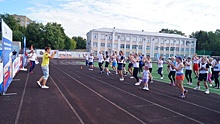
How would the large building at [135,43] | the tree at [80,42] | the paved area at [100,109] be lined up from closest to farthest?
1. the paved area at [100,109]
2. the large building at [135,43]
3. the tree at [80,42]

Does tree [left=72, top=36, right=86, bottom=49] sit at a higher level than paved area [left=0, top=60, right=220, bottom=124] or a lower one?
higher

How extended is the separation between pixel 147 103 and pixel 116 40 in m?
64.7

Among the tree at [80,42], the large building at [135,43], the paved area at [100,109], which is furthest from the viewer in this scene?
the tree at [80,42]

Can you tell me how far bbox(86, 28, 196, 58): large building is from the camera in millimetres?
69625

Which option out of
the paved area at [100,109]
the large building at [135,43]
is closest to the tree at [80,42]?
the large building at [135,43]

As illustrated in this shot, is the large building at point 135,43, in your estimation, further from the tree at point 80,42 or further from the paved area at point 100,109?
the paved area at point 100,109

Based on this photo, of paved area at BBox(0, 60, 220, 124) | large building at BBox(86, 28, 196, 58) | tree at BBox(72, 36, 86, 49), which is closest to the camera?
paved area at BBox(0, 60, 220, 124)

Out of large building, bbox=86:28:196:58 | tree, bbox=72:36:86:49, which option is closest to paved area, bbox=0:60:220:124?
large building, bbox=86:28:196:58

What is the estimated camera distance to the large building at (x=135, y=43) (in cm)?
6962

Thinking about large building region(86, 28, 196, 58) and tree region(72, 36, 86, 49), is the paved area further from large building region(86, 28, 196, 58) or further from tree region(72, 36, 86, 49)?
tree region(72, 36, 86, 49)

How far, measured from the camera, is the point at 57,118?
18.3ft

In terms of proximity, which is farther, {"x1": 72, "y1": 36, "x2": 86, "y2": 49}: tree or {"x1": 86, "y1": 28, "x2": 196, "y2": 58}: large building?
{"x1": 72, "y1": 36, "x2": 86, "y2": 49}: tree

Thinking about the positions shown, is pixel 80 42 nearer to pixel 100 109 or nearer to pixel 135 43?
pixel 135 43

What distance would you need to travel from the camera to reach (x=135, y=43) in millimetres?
74500
